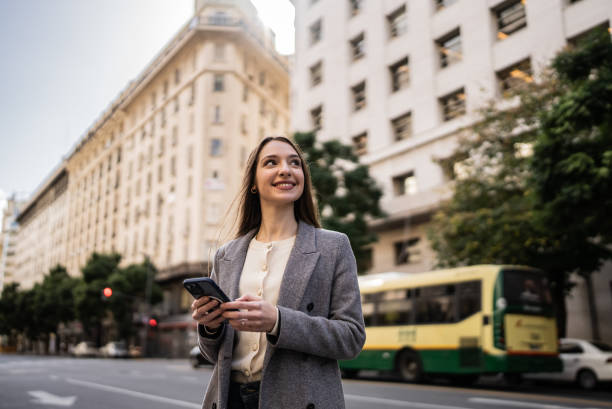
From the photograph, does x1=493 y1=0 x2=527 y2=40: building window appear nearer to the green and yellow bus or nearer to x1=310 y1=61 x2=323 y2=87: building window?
x1=310 y1=61 x2=323 y2=87: building window

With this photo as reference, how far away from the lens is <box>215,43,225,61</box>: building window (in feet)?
160

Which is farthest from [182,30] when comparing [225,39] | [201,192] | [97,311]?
[97,311]

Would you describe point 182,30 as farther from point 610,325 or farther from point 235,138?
point 610,325

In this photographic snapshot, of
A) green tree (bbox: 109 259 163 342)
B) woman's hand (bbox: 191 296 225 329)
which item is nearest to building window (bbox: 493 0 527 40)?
woman's hand (bbox: 191 296 225 329)

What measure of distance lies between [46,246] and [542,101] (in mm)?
79175

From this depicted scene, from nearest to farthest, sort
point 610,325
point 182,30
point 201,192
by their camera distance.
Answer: point 610,325 < point 201,192 < point 182,30

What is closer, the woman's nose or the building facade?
the woman's nose

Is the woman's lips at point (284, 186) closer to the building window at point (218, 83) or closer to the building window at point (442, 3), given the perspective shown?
the building window at point (442, 3)

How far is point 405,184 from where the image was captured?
2752 centimetres

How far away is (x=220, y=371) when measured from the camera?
2090 millimetres

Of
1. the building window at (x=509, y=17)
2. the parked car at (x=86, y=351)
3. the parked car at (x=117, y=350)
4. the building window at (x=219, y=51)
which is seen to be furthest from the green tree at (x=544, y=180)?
the parked car at (x=86, y=351)

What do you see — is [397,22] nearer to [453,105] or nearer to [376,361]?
[453,105]

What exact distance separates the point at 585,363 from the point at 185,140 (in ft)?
126

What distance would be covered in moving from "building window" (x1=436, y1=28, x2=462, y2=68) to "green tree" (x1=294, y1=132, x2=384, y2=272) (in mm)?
6414
